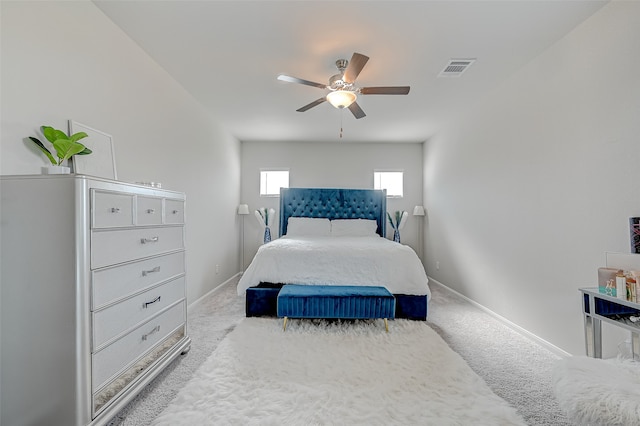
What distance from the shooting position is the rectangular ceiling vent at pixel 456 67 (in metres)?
2.66

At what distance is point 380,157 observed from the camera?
564 centimetres

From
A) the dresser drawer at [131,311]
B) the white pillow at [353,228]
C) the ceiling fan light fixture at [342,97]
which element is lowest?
the dresser drawer at [131,311]

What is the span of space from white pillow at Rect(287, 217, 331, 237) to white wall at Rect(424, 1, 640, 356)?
2.25 meters

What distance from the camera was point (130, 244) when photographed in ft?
5.43

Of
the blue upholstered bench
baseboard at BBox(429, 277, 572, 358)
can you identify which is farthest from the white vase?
baseboard at BBox(429, 277, 572, 358)

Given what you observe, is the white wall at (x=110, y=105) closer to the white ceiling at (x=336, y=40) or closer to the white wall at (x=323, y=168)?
the white ceiling at (x=336, y=40)

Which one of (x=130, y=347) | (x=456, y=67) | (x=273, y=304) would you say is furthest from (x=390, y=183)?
(x=130, y=347)

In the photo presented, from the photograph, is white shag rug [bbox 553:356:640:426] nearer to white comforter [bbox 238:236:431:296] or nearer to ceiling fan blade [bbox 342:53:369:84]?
white comforter [bbox 238:236:431:296]

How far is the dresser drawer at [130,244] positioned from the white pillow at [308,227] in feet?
8.82

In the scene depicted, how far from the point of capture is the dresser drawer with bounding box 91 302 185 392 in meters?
1.40

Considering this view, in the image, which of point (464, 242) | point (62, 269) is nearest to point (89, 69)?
point (62, 269)

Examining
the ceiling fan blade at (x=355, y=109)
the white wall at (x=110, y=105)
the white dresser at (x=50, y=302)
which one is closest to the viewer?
the white dresser at (x=50, y=302)

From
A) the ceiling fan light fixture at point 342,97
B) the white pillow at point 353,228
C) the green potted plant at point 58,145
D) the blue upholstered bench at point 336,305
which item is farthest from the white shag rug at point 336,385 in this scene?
the ceiling fan light fixture at point 342,97

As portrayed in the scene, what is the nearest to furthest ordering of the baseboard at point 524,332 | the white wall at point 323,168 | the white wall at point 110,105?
the white wall at point 110,105
the baseboard at point 524,332
the white wall at point 323,168
